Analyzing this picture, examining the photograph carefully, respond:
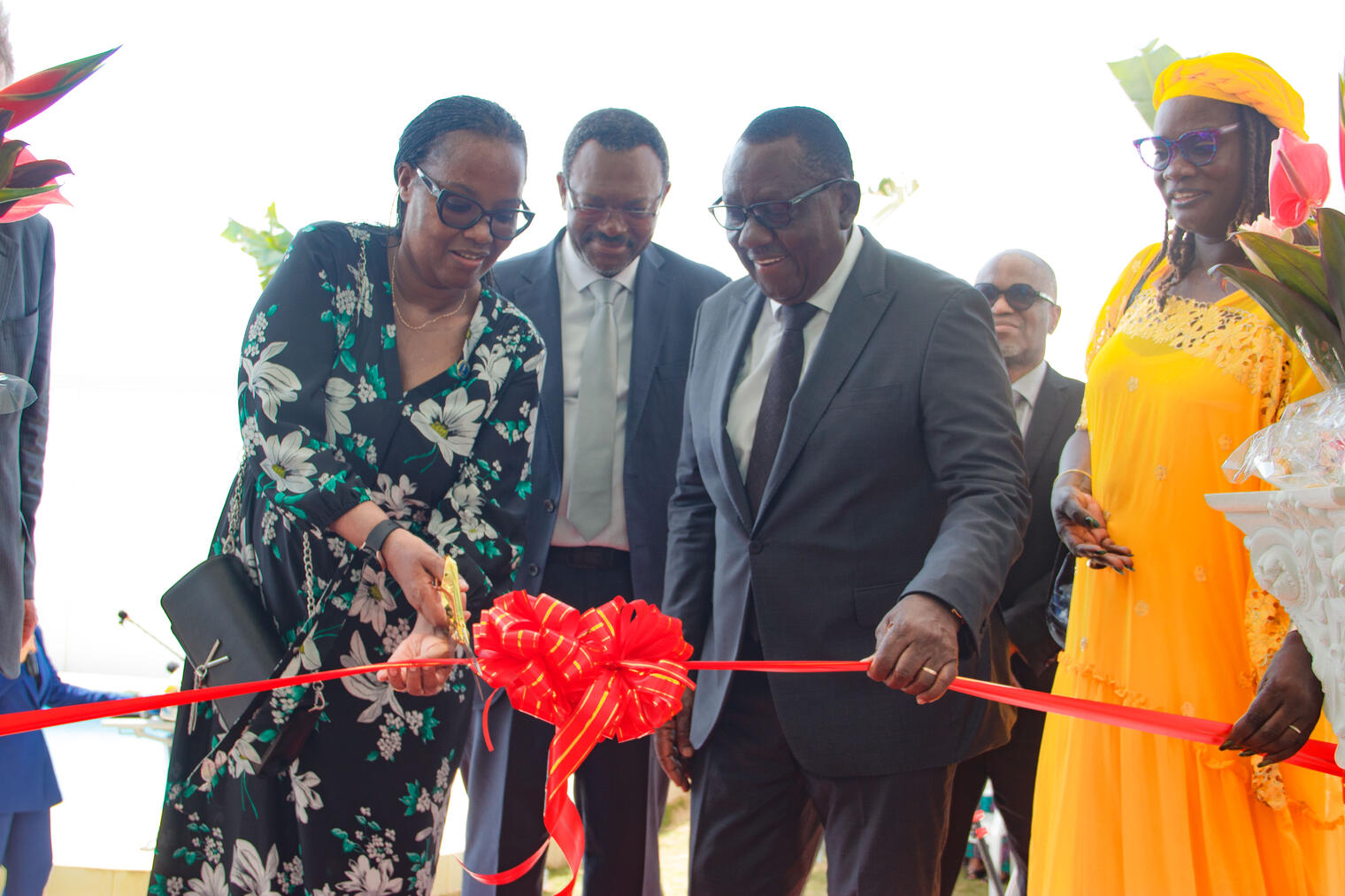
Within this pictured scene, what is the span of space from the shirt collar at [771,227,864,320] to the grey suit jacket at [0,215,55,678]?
1633mm

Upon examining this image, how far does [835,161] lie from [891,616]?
915 millimetres

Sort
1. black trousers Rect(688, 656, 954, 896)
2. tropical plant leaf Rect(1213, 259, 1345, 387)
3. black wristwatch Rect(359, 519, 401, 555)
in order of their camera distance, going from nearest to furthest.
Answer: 1. tropical plant leaf Rect(1213, 259, 1345, 387)
2. black wristwatch Rect(359, 519, 401, 555)
3. black trousers Rect(688, 656, 954, 896)

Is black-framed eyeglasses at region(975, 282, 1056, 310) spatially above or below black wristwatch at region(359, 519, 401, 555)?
above

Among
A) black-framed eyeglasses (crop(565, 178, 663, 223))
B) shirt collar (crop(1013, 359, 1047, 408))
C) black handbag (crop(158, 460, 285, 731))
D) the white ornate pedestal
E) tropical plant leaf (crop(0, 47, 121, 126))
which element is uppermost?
black-framed eyeglasses (crop(565, 178, 663, 223))

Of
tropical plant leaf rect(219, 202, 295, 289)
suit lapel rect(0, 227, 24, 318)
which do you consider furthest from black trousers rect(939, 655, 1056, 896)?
tropical plant leaf rect(219, 202, 295, 289)

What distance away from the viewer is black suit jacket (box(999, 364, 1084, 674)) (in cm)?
255

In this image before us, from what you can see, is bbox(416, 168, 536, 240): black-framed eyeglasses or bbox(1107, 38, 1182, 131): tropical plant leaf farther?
bbox(1107, 38, 1182, 131): tropical plant leaf

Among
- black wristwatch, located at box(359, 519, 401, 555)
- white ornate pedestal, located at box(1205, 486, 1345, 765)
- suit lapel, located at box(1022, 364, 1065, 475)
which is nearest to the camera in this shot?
white ornate pedestal, located at box(1205, 486, 1345, 765)

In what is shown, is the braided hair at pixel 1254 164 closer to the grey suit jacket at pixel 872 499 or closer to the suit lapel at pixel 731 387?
the grey suit jacket at pixel 872 499

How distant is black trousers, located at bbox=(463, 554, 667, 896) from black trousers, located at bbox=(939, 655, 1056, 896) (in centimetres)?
75

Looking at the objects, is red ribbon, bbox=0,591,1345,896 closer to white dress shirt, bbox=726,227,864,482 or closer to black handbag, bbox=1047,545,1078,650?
white dress shirt, bbox=726,227,864,482

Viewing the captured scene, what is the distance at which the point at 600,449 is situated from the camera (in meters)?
2.48

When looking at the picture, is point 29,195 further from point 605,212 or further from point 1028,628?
point 1028,628

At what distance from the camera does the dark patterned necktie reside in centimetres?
191
